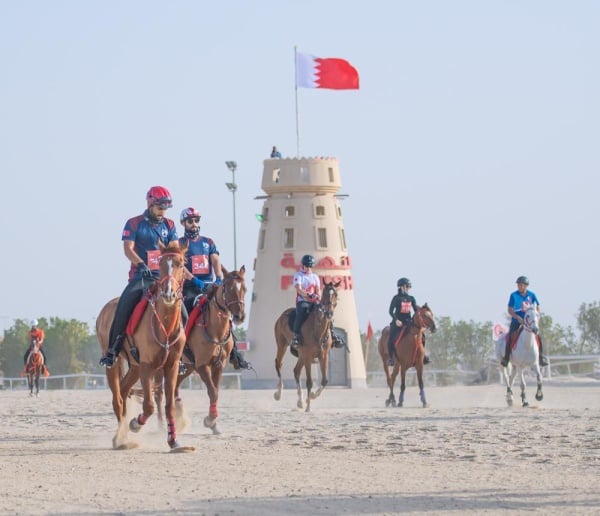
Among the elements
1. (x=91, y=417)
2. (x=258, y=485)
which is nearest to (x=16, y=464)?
(x=258, y=485)

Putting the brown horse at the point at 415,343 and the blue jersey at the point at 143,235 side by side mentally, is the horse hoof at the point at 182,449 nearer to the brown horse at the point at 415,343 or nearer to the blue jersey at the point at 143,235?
the blue jersey at the point at 143,235

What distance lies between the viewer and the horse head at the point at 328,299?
27672 millimetres

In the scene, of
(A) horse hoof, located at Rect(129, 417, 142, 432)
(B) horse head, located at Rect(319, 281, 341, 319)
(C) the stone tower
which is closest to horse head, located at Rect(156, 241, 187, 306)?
(A) horse hoof, located at Rect(129, 417, 142, 432)

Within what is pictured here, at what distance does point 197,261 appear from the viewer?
66.8 feet

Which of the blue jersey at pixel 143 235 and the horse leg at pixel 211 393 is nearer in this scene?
the blue jersey at pixel 143 235

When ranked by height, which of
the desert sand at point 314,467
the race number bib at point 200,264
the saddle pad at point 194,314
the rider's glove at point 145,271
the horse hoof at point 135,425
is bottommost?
the desert sand at point 314,467

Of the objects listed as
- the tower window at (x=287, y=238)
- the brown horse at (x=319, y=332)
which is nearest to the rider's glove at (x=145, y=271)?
the brown horse at (x=319, y=332)

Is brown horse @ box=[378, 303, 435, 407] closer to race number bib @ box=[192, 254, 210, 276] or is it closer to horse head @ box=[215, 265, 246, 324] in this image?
race number bib @ box=[192, 254, 210, 276]

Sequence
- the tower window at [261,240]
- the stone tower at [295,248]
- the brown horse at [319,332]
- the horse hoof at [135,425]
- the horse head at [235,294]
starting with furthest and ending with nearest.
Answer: the tower window at [261,240] < the stone tower at [295,248] < the brown horse at [319,332] < the horse head at [235,294] < the horse hoof at [135,425]

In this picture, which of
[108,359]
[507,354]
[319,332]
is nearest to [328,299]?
[319,332]

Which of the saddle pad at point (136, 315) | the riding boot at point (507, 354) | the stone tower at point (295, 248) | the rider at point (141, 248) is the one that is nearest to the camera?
the saddle pad at point (136, 315)

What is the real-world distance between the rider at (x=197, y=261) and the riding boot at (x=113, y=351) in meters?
2.92

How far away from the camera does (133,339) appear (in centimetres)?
1700

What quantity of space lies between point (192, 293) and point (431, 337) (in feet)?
267
